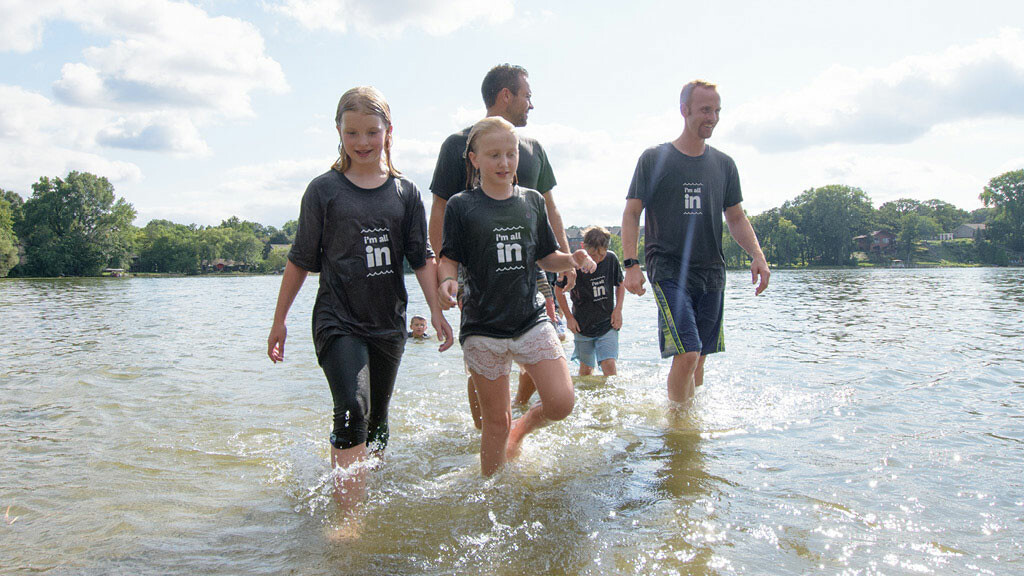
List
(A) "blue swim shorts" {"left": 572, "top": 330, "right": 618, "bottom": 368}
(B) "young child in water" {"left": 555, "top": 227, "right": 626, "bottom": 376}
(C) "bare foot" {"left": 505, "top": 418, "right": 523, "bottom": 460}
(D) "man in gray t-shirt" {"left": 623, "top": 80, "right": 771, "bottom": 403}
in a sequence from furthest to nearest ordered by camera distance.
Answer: (A) "blue swim shorts" {"left": 572, "top": 330, "right": 618, "bottom": 368}, (B) "young child in water" {"left": 555, "top": 227, "right": 626, "bottom": 376}, (D) "man in gray t-shirt" {"left": 623, "top": 80, "right": 771, "bottom": 403}, (C) "bare foot" {"left": 505, "top": 418, "right": 523, "bottom": 460}

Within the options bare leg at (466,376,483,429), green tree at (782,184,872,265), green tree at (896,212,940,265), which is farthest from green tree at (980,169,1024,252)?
bare leg at (466,376,483,429)

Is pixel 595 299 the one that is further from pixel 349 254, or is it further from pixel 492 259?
pixel 349 254

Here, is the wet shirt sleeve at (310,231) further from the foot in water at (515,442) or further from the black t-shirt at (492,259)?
the foot in water at (515,442)

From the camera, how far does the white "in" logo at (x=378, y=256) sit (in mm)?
3432

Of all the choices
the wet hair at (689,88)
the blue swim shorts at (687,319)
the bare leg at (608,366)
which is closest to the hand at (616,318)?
the bare leg at (608,366)

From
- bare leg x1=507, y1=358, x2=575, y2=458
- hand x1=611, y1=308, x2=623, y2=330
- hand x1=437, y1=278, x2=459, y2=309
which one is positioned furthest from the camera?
hand x1=611, y1=308, x2=623, y2=330

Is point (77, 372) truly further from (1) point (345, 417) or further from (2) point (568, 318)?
(1) point (345, 417)

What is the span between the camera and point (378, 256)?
345cm

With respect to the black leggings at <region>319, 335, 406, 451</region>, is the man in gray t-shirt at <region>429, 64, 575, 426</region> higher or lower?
higher

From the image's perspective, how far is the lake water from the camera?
2.94 m

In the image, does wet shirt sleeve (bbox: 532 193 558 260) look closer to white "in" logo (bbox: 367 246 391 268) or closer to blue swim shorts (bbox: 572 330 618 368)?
white "in" logo (bbox: 367 246 391 268)

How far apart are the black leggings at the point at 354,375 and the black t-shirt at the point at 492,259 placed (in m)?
0.46

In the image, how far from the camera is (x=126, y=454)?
491cm

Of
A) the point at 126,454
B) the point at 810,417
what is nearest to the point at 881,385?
the point at 810,417
